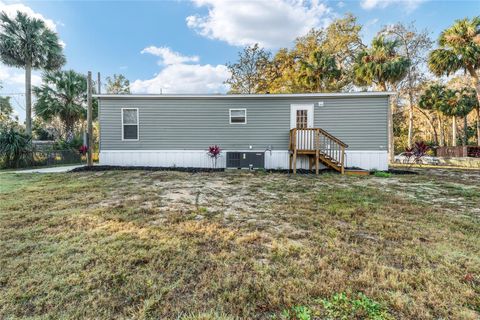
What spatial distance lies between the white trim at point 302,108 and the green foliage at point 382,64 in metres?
9.05

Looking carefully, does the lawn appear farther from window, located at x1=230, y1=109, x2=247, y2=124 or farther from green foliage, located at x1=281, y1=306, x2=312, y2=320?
window, located at x1=230, y1=109, x2=247, y2=124

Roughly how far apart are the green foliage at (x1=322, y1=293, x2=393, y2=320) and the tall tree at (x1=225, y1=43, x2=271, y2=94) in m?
19.8

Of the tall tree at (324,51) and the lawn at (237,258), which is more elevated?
the tall tree at (324,51)

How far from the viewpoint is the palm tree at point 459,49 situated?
13547 millimetres

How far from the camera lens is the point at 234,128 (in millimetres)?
9672

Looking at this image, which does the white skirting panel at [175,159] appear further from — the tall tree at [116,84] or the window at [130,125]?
the tall tree at [116,84]

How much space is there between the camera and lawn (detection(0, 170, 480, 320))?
1645mm

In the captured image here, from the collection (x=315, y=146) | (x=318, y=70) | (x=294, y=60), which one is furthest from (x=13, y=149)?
(x=294, y=60)

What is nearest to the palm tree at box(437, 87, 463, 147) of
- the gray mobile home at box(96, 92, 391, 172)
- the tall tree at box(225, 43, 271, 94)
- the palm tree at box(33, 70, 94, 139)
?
the tall tree at box(225, 43, 271, 94)

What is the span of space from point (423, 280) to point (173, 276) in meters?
2.12

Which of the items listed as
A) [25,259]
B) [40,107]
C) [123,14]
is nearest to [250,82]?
[123,14]

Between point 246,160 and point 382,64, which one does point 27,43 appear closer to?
point 246,160

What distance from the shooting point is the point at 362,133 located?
9320 mm

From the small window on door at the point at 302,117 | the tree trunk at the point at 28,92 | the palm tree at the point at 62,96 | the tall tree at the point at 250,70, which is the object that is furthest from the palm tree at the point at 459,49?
the tree trunk at the point at 28,92
